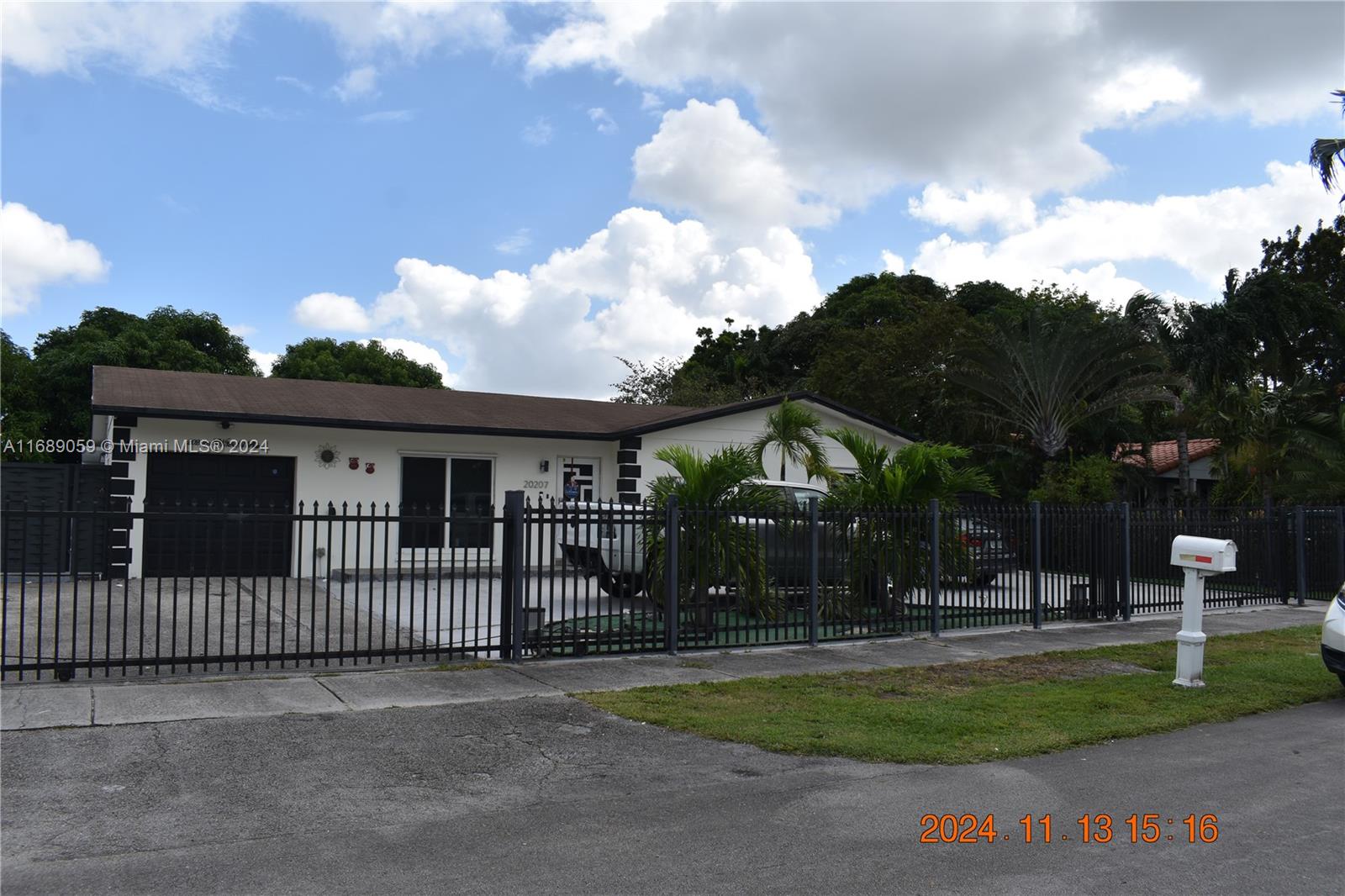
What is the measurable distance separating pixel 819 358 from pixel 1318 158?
58.2 feet

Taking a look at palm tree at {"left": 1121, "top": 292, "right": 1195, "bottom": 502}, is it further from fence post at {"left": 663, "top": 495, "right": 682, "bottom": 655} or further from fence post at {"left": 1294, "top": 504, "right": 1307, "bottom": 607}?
fence post at {"left": 663, "top": 495, "right": 682, "bottom": 655}

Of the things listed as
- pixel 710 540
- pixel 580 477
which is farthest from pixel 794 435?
pixel 710 540

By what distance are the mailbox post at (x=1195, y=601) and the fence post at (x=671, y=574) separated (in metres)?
4.87

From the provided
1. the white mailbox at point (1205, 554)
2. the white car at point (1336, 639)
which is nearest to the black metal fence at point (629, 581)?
the white mailbox at point (1205, 554)

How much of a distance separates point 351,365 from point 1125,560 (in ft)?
109

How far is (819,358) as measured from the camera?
3259 centimetres

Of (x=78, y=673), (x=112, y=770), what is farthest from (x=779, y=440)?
(x=112, y=770)

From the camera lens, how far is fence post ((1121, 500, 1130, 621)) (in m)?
14.1

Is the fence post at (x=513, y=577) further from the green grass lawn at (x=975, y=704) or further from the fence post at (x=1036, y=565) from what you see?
the fence post at (x=1036, y=565)

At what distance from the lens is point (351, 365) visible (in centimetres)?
4044

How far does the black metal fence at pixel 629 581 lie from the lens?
8.65 meters

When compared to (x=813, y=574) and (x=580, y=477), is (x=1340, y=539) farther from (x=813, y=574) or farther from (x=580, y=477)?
(x=580, y=477)

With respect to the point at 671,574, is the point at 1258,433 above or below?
above

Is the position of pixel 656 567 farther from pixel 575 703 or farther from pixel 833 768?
pixel 833 768
